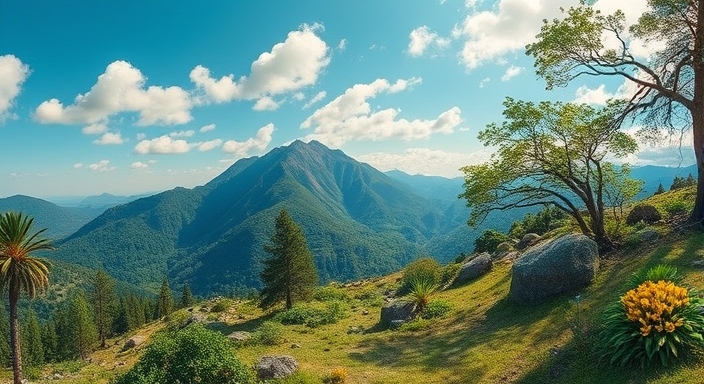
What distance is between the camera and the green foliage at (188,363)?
14125mm

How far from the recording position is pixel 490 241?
53.8 metres

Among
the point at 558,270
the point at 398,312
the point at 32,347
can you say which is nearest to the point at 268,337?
the point at 398,312

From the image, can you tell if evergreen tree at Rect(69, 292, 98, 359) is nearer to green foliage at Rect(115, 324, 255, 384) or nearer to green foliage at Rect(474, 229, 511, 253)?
green foliage at Rect(474, 229, 511, 253)

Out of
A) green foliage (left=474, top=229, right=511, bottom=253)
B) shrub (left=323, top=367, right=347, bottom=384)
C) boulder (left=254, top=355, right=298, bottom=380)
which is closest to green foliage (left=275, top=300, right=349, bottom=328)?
boulder (left=254, top=355, right=298, bottom=380)

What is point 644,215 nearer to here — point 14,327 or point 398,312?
point 398,312

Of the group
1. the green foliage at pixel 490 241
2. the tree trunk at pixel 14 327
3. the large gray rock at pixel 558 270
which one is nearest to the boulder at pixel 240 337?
the tree trunk at pixel 14 327

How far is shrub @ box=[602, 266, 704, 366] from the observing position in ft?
35.8

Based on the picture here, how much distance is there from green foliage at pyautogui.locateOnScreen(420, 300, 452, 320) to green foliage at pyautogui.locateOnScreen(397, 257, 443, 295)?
14.0 meters

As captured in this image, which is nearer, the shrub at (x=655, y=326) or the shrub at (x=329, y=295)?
the shrub at (x=655, y=326)

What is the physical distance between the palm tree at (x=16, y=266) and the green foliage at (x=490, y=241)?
4659 centimetres

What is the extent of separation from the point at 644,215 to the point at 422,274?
23.3 metres

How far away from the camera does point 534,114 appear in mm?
22078

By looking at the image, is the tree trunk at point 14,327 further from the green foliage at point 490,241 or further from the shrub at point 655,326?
the green foliage at point 490,241

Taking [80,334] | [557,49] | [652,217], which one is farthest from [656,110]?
[80,334]
